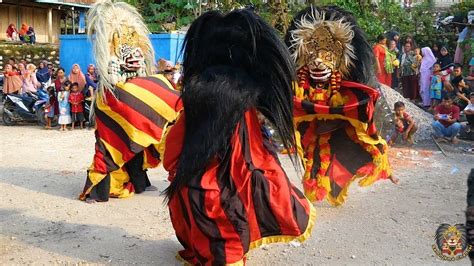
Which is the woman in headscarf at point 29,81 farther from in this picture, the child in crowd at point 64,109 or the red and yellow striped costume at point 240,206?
the red and yellow striped costume at point 240,206

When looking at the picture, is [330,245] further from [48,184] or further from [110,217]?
[48,184]

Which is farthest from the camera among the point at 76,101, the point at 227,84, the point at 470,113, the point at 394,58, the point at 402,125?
the point at 76,101

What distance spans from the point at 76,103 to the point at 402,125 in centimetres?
632

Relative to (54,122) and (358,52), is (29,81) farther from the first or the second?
(358,52)

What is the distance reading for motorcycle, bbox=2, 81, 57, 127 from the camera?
11688mm

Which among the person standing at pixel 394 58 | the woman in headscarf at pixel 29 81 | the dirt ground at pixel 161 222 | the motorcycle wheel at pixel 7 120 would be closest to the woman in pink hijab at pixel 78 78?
the motorcycle wheel at pixel 7 120

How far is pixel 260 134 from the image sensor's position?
3453 millimetres

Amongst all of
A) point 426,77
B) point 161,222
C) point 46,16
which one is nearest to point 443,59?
point 426,77

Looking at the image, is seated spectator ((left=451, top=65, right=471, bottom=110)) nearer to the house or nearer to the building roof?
the house

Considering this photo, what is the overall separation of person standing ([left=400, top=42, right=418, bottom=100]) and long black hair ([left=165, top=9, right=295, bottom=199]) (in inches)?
351

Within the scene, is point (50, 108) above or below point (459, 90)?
below

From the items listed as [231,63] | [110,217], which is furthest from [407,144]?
[231,63]

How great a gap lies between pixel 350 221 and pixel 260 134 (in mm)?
1900

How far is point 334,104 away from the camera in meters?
5.04
